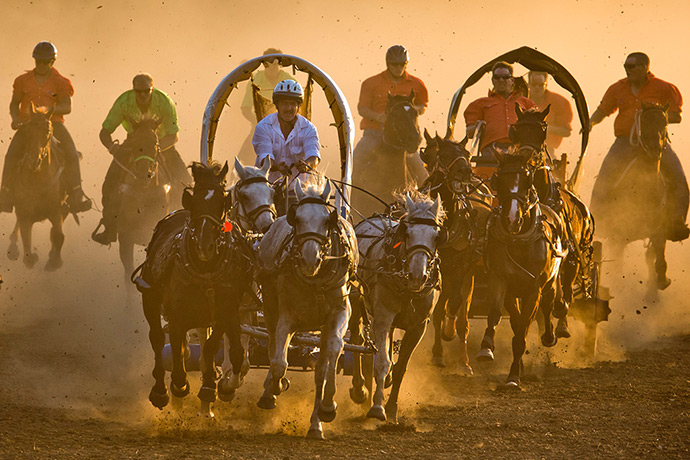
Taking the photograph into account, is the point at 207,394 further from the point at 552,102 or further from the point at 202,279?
the point at 552,102

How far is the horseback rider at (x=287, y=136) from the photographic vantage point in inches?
513

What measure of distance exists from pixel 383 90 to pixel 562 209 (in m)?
5.76

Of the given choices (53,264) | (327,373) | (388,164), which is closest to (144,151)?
(53,264)

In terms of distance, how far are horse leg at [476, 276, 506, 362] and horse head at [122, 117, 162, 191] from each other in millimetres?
6551

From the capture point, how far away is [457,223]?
13.7m

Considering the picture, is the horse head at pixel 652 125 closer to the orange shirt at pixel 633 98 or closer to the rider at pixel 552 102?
the orange shirt at pixel 633 98

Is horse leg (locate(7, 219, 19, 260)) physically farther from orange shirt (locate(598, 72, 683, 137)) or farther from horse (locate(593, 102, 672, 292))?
orange shirt (locate(598, 72, 683, 137))

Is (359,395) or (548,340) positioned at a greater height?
(548,340)

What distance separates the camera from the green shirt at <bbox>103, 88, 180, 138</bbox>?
64.2 feet

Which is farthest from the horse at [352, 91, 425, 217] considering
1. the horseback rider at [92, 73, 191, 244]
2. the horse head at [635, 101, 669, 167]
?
the horse head at [635, 101, 669, 167]

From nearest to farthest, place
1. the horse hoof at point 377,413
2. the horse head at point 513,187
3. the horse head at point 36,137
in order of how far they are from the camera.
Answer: the horse hoof at point 377,413
the horse head at point 513,187
the horse head at point 36,137

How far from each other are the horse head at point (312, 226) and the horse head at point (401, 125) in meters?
7.92

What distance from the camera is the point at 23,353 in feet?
52.4

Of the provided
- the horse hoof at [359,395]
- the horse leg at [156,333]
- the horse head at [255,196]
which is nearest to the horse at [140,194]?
the horse head at [255,196]
